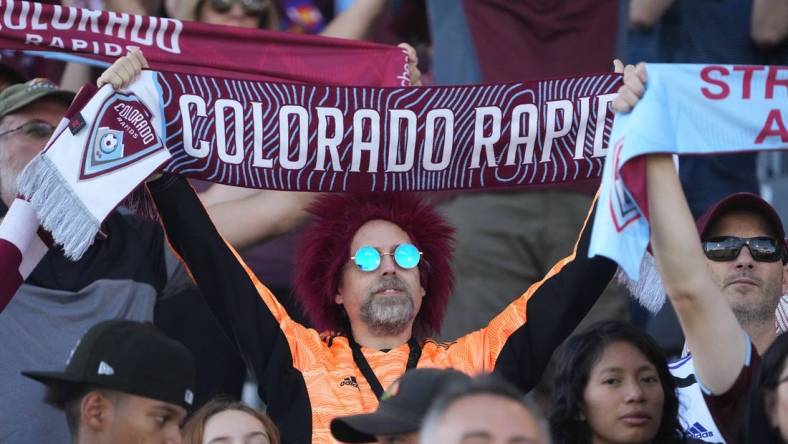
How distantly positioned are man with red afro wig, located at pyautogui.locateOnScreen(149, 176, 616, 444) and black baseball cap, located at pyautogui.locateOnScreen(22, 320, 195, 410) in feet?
2.48

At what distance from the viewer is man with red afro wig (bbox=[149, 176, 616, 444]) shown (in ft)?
18.1

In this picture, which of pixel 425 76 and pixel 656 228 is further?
pixel 425 76

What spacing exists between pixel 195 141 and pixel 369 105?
0.63 m

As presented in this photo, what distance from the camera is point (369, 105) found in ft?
19.0

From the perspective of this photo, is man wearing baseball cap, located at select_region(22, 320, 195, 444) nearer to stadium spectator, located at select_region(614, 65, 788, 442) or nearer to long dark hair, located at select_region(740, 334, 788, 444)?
stadium spectator, located at select_region(614, 65, 788, 442)

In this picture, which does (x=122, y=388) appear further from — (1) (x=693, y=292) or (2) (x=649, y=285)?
(2) (x=649, y=285)

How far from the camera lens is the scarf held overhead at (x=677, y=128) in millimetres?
4605

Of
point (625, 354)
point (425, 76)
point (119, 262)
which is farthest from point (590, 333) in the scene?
point (425, 76)

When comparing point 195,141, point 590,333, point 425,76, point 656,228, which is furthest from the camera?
point 425,76

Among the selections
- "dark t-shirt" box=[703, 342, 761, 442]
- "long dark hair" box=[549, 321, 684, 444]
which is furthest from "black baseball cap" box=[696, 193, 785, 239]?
"dark t-shirt" box=[703, 342, 761, 442]

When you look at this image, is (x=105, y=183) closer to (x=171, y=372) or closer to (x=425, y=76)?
(x=171, y=372)

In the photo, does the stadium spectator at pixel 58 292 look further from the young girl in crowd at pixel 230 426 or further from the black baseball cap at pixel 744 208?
the black baseball cap at pixel 744 208

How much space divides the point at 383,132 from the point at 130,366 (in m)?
1.50

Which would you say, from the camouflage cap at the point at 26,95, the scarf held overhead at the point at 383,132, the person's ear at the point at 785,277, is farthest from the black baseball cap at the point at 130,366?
the person's ear at the point at 785,277
